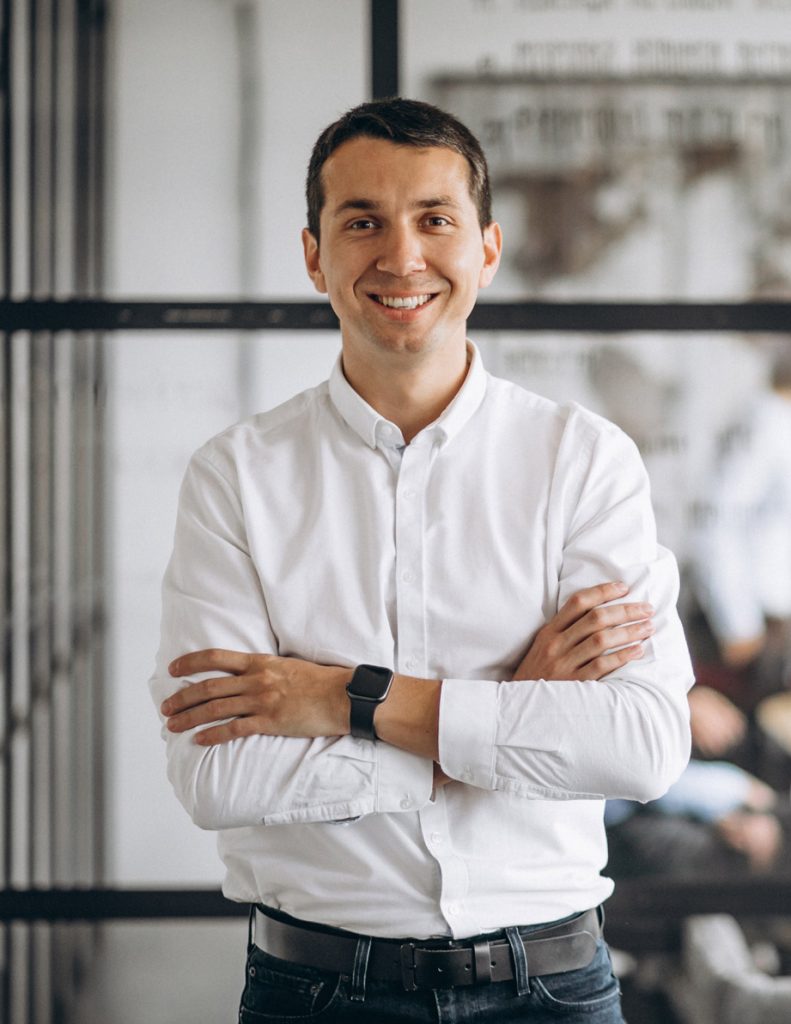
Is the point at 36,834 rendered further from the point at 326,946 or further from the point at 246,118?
the point at 246,118

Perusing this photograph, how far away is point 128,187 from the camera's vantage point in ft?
9.02

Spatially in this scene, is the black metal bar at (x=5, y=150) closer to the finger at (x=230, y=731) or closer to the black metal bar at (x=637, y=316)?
the black metal bar at (x=637, y=316)

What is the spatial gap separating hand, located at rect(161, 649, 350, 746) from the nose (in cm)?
60

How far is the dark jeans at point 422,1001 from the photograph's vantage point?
4.95 feet

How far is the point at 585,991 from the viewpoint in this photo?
1572 mm

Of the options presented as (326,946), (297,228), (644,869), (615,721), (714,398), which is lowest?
(644,869)

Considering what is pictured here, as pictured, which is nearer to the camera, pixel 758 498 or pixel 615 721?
pixel 615 721

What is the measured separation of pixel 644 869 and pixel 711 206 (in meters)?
1.68

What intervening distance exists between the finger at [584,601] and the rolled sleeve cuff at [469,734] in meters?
0.16

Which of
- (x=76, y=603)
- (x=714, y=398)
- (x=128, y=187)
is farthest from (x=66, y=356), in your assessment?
(x=714, y=398)

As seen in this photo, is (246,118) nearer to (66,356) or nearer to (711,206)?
(66,356)

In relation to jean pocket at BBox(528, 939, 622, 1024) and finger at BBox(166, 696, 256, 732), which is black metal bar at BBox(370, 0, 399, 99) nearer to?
finger at BBox(166, 696, 256, 732)

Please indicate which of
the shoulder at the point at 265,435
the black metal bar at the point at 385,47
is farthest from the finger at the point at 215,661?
the black metal bar at the point at 385,47

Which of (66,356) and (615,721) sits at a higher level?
(66,356)
